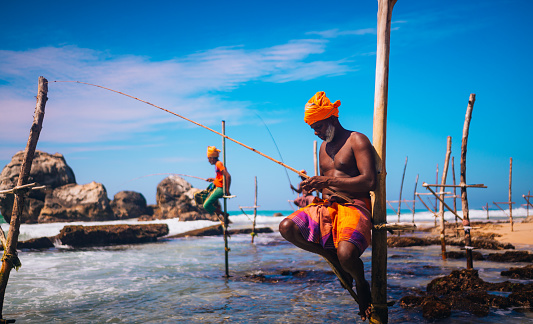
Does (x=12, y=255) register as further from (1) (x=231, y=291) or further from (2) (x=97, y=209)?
(2) (x=97, y=209)

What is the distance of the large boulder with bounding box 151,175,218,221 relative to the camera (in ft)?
114

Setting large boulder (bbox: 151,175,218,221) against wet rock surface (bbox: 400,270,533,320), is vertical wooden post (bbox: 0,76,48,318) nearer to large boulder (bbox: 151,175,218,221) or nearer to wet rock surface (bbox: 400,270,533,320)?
wet rock surface (bbox: 400,270,533,320)

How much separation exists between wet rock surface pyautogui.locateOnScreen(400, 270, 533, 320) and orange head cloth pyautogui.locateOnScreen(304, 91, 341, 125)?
15.3ft

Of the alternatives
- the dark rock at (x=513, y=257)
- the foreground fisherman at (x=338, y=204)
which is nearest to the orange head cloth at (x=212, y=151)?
the foreground fisherman at (x=338, y=204)

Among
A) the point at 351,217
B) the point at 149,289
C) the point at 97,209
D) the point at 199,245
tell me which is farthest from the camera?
the point at 97,209

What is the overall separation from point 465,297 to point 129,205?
30317 mm

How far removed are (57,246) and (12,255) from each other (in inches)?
619

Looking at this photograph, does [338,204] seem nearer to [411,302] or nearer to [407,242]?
[411,302]

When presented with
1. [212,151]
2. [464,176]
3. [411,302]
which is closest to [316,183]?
[411,302]

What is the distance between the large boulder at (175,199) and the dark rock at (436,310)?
28593 millimetres

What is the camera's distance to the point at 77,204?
1142 inches

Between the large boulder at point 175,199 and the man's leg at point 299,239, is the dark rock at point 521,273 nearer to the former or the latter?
the man's leg at point 299,239

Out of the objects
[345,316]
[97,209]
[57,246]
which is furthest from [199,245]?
[345,316]

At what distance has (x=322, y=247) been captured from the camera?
423 cm
